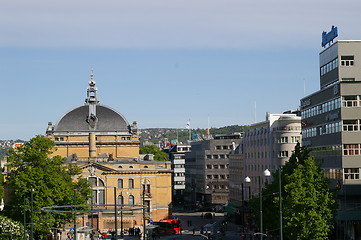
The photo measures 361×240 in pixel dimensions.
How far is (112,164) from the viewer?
171 m

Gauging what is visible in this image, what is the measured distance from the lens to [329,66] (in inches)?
4417

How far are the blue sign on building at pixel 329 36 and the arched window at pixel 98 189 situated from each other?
67.1 meters

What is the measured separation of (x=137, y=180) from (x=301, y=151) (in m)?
72.8

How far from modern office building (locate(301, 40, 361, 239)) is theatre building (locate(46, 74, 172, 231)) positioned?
6096 centimetres

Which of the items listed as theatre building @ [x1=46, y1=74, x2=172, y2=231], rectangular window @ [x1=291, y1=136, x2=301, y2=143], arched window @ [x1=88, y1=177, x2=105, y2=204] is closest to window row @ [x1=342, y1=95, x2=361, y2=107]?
rectangular window @ [x1=291, y1=136, x2=301, y2=143]

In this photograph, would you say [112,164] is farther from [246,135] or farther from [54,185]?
[54,185]

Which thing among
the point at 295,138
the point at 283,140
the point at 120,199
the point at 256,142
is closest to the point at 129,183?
the point at 120,199

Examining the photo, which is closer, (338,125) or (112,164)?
(338,125)

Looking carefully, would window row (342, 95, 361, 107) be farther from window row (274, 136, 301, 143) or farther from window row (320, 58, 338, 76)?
window row (274, 136, 301, 143)

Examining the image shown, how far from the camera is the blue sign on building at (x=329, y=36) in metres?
109

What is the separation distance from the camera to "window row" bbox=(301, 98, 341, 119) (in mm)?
102875

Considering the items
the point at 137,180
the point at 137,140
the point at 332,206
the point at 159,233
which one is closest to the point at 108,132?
the point at 137,140

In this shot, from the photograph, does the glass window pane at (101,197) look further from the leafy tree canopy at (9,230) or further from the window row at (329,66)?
the window row at (329,66)

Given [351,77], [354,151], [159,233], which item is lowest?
[159,233]
